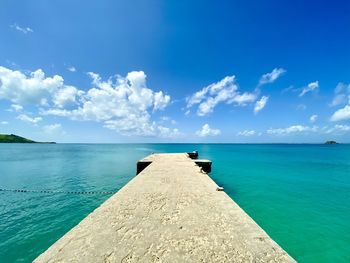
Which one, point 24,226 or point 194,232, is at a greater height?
point 194,232

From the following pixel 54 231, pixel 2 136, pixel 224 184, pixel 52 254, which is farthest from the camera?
pixel 2 136

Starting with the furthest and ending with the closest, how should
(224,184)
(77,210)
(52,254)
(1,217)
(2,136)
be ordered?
(2,136), (224,184), (77,210), (1,217), (52,254)

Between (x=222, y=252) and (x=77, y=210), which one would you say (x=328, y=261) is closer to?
(x=222, y=252)

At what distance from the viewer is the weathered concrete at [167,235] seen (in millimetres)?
3186

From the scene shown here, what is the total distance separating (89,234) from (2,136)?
926ft

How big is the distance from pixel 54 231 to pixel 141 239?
297 inches

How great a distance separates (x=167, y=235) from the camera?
3877mm

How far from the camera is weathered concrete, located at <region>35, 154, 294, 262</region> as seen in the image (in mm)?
3186

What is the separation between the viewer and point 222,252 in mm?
3295

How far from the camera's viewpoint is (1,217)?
9.62 meters

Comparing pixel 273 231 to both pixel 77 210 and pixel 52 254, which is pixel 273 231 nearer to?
pixel 52 254

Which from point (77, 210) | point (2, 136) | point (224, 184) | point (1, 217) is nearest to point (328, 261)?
point (224, 184)

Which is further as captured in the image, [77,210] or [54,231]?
[77,210]

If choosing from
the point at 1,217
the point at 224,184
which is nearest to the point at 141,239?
the point at 1,217
